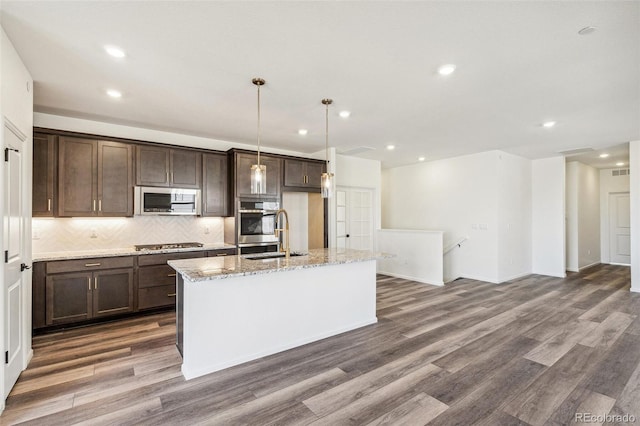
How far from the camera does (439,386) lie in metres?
2.48

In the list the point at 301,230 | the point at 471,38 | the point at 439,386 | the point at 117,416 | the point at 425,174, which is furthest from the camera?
the point at 425,174

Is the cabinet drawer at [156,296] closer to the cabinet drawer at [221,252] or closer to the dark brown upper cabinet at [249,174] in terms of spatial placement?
the cabinet drawer at [221,252]

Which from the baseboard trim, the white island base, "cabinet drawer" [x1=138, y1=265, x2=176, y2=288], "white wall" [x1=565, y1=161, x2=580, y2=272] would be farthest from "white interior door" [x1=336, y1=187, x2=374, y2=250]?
"white wall" [x1=565, y1=161, x2=580, y2=272]

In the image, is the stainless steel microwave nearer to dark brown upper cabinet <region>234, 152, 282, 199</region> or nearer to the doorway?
dark brown upper cabinet <region>234, 152, 282, 199</region>

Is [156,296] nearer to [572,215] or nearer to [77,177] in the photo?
[77,177]

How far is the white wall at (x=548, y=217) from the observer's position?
6.72m

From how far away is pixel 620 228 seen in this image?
8352 mm

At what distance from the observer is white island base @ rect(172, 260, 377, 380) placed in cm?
267

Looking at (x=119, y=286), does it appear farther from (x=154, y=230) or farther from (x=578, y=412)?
(x=578, y=412)

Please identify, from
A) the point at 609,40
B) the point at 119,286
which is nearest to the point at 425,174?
the point at 609,40

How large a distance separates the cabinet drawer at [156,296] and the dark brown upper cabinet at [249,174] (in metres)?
1.69

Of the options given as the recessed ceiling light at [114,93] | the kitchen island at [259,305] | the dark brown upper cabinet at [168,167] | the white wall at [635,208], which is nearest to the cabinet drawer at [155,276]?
the dark brown upper cabinet at [168,167]

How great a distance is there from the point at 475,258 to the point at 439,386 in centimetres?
469

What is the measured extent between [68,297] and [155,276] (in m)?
0.94
